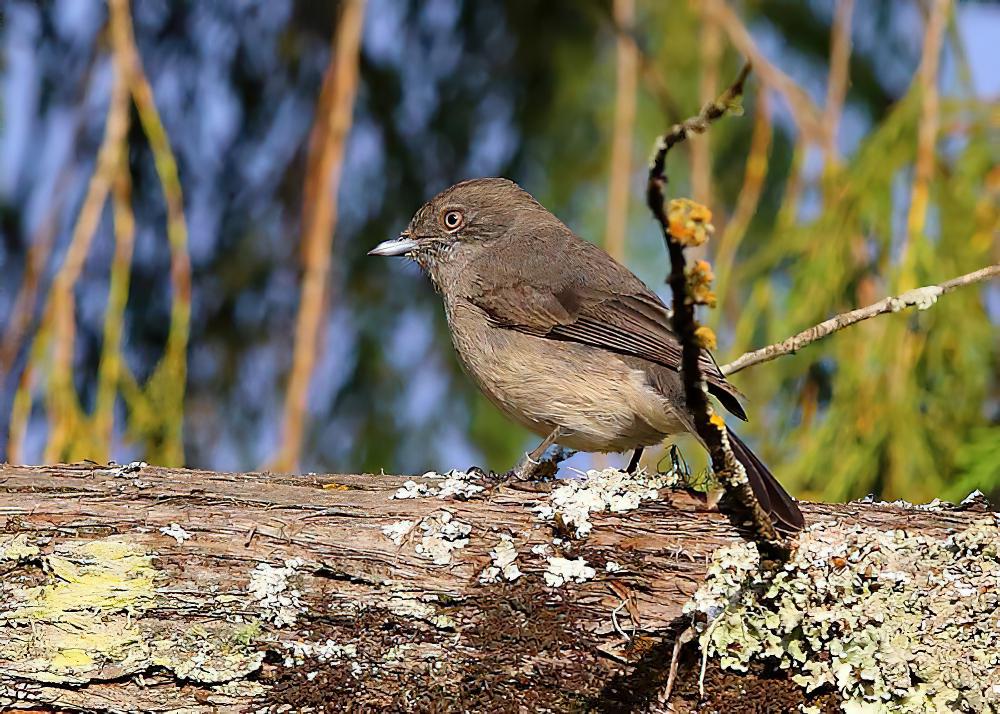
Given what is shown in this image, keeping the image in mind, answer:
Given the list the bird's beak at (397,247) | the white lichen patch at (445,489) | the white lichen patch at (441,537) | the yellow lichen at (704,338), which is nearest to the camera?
the yellow lichen at (704,338)

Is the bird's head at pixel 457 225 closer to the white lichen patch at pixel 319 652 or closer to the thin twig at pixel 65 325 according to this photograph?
the thin twig at pixel 65 325

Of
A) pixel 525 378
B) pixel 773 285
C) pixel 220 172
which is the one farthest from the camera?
pixel 220 172

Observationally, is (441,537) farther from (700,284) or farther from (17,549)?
(700,284)

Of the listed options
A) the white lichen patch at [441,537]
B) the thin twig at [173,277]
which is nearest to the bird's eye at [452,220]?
the thin twig at [173,277]

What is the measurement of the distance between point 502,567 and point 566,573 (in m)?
0.14

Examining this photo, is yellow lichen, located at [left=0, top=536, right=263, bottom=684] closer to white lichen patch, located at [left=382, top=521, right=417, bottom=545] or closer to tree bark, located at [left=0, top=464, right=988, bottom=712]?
tree bark, located at [left=0, top=464, right=988, bottom=712]

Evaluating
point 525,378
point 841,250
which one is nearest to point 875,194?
point 841,250

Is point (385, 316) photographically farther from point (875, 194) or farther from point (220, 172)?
point (875, 194)

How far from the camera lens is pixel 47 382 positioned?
394 centimetres

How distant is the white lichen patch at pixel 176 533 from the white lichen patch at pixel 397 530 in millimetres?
433

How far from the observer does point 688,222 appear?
1.68 m

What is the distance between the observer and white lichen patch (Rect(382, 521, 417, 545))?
259cm

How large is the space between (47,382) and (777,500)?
2.54 meters

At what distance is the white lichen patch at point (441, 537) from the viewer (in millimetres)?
2568
